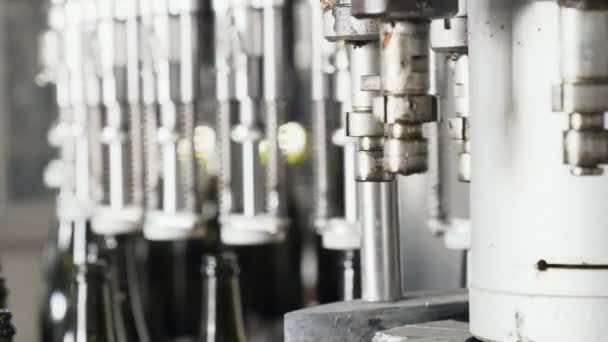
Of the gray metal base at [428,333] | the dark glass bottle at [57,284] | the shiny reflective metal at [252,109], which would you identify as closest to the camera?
the gray metal base at [428,333]

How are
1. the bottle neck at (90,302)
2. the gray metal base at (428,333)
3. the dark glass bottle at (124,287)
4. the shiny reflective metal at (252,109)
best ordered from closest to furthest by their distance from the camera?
the gray metal base at (428,333) < the shiny reflective metal at (252,109) < the bottle neck at (90,302) < the dark glass bottle at (124,287)

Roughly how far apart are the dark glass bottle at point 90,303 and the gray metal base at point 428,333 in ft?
1.83

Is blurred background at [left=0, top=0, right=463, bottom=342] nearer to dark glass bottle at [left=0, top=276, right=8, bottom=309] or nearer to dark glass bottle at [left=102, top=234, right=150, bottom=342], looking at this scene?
dark glass bottle at [left=102, top=234, right=150, bottom=342]

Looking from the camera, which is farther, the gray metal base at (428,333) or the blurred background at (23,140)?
the blurred background at (23,140)

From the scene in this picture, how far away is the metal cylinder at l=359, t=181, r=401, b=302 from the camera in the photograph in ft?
2.44

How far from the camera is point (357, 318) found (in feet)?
2.32

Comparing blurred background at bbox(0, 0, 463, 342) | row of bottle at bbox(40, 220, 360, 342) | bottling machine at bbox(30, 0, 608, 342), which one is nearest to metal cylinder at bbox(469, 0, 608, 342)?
bottling machine at bbox(30, 0, 608, 342)

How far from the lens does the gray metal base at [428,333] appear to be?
26.0 inches

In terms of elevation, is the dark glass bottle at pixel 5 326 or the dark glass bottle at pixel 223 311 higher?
the dark glass bottle at pixel 5 326

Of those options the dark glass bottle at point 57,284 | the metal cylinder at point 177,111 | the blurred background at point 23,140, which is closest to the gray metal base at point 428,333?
the metal cylinder at point 177,111

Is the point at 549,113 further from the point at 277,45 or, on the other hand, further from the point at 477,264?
the point at 277,45

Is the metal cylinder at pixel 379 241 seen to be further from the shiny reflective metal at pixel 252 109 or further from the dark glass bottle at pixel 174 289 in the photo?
the dark glass bottle at pixel 174 289

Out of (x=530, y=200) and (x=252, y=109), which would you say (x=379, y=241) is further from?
(x=252, y=109)

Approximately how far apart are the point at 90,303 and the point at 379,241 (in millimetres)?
544
